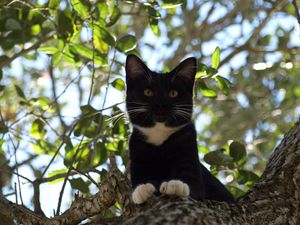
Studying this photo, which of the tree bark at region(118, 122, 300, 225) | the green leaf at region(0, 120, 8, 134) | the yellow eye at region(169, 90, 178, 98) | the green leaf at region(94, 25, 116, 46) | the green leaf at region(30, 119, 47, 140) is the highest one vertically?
the green leaf at region(94, 25, 116, 46)

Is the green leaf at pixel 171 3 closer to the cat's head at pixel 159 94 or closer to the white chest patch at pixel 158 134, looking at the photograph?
the cat's head at pixel 159 94

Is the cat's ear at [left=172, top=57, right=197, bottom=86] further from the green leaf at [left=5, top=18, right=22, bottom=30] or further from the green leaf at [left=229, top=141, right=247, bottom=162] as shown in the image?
the green leaf at [left=5, top=18, right=22, bottom=30]

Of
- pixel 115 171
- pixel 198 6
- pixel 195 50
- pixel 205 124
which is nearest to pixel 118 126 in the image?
pixel 115 171

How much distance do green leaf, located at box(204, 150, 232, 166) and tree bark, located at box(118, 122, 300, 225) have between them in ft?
1.92

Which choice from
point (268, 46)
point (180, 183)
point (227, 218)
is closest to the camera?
point (227, 218)

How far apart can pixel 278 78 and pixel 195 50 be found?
118cm

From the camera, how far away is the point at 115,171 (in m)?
3.02

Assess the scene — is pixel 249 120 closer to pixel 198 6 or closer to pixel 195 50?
pixel 195 50

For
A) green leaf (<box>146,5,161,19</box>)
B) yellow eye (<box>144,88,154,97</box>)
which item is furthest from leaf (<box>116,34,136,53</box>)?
yellow eye (<box>144,88,154,97</box>)

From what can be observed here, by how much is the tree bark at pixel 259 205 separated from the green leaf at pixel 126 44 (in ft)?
Answer: 4.32

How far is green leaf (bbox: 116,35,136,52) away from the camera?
3.97 meters

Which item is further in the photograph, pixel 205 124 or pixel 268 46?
pixel 205 124

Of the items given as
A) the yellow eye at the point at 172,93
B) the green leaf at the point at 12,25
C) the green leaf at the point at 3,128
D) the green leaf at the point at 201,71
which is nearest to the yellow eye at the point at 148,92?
the yellow eye at the point at 172,93

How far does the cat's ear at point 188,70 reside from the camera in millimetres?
3666
